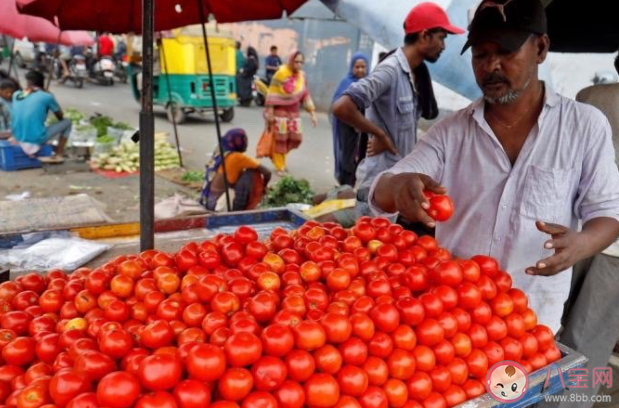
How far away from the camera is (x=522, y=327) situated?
1.88m

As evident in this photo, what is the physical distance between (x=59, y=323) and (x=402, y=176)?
1432 millimetres

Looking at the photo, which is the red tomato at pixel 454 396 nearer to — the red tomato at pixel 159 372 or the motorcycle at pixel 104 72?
the red tomato at pixel 159 372

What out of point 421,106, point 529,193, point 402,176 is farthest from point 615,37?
point 402,176

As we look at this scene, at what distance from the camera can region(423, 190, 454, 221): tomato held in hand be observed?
1.95 metres

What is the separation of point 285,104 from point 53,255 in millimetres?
6338

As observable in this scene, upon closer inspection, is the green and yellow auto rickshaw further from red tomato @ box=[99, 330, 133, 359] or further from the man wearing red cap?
red tomato @ box=[99, 330, 133, 359]

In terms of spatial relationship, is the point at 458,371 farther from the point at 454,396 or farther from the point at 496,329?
the point at 496,329

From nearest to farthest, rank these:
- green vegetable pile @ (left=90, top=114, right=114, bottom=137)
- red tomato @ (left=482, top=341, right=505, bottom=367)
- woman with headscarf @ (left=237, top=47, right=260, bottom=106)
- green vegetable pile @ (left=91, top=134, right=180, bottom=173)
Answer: red tomato @ (left=482, top=341, right=505, bottom=367) < green vegetable pile @ (left=91, top=134, right=180, bottom=173) < green vegetable pile @ (left=90, top=114, right=114, bottom=137) < woman with headscarf @ (left=237, top=47, right=260, bottom=106)

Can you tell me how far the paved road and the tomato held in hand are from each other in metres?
6.76

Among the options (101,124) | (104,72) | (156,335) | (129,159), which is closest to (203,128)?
(101,124)

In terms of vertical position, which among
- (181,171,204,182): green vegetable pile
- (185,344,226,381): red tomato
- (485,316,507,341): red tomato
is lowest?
(181,171,204,182): green vegetable pile

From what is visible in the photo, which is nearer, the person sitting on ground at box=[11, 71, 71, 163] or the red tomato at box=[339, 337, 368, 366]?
the red tomato at box=[339, 337, 368, 366]

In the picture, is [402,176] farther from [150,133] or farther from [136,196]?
[136,196]

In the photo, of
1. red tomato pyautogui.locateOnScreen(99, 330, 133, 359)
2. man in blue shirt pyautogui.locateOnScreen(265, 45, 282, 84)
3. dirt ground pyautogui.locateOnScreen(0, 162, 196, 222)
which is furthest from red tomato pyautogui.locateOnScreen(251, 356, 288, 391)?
Result: man in blue shirt pyautogui.locateOnScreen(265, 45, 282, 84)
